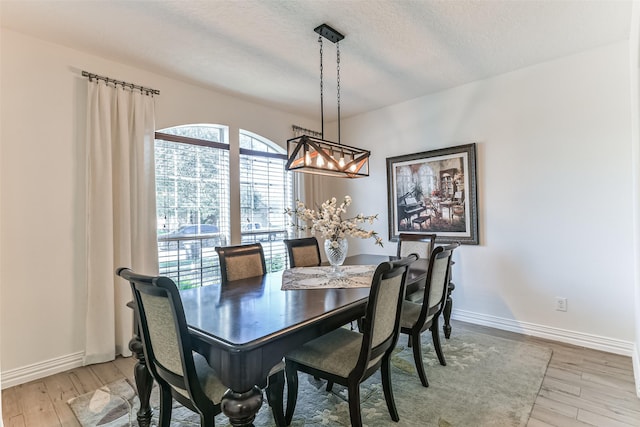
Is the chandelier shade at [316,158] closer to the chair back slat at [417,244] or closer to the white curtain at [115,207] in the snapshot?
the chair back slat at [417,244]

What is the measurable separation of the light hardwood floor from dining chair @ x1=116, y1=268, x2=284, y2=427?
100 centimetres

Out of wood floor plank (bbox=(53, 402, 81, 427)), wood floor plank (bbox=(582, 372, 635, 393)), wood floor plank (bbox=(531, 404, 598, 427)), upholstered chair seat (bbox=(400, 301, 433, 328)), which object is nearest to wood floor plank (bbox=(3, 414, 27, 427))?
wood floor plank (bbox=(53, 402, 81, 427))

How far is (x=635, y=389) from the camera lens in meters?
2.26

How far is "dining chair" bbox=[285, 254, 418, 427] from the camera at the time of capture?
166cm

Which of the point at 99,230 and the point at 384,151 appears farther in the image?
the point at 384,151

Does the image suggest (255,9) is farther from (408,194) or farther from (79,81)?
(408,194)

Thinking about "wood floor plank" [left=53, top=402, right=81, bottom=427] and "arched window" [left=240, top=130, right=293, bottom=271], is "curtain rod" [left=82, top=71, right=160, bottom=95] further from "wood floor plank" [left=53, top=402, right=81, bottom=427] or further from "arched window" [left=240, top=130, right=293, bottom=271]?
"wood floor plank" [left=53, top=402, right=81, bottom=427]

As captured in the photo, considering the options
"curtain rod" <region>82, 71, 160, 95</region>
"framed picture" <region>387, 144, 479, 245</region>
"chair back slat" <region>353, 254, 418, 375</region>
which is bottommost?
"chair back slat" <region>353, 254, 418, 375</region>

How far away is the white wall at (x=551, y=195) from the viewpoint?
2861mm

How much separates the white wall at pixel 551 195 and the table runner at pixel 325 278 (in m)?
1.66

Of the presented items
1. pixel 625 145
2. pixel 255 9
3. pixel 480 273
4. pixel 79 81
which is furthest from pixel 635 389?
pixel 79 81

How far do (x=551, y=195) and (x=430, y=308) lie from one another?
73.3 inches

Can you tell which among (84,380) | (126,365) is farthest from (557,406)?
(84,380)

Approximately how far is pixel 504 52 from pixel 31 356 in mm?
4865
